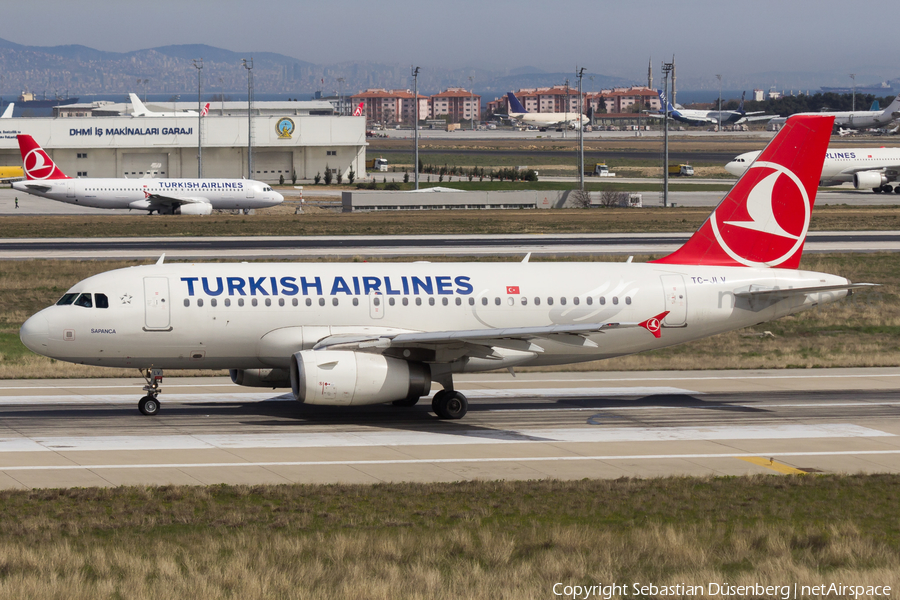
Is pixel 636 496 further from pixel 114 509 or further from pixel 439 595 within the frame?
pixel 114 509

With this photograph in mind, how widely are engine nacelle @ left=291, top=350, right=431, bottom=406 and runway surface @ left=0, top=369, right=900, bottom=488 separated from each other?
104 centimetres

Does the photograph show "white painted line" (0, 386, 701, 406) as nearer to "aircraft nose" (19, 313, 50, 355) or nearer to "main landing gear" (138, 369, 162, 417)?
"main landing gear" (138, 369, 162, 417)

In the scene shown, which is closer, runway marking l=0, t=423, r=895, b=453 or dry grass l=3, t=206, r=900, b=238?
runway marking l=0, t=423, r=895, b=453

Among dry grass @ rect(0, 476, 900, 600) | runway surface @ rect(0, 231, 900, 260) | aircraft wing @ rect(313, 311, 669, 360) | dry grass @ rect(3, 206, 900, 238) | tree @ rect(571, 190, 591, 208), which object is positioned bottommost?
dry grass @ rect(0, 476, 900, 600)

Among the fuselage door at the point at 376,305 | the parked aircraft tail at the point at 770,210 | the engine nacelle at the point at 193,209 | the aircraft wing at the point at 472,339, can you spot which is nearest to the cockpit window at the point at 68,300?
the aircraft wing at the point at 472,339

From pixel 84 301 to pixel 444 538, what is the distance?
1630cm

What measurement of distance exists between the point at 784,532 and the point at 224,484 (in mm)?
11644

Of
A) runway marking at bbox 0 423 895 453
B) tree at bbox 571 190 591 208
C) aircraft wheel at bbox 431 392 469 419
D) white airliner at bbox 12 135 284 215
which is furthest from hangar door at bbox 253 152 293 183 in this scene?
runway marking at bbox 0 423 895 453

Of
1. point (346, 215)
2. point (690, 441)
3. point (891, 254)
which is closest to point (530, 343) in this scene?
point (690, 441)

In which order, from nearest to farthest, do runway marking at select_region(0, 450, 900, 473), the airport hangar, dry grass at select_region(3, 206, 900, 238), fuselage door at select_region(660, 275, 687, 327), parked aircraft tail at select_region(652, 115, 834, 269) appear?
runway marking at select_region(0, 450, 900, 473)
fuselage door at select_region(660, 275, 687, 327)
parked aircraft tail at select_region(652, 115, 834, 269)
dry grass at select_region(3, 206, 900, 238)
the airport hangar

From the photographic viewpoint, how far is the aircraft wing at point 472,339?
1126 inches

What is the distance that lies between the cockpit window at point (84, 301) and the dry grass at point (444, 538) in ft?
31.3

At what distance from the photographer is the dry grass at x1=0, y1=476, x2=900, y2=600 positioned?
15961mm

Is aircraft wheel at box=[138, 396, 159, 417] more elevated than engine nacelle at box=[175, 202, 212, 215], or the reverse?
engine nacelle at box=[175, 202, 212, 215]
